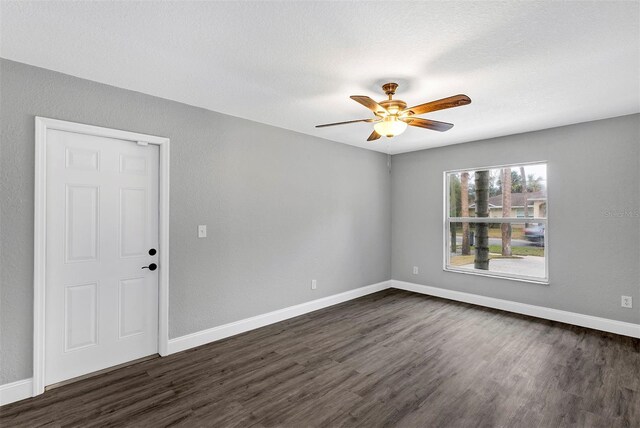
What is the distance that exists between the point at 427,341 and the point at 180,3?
359 cm

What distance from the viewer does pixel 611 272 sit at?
3.53 meters

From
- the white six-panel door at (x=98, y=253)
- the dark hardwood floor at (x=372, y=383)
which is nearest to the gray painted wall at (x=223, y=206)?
the white six-panel door at (x=98, y=253)

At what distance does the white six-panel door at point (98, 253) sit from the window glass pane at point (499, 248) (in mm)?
4332

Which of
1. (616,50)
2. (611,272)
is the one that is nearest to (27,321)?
(616,50)

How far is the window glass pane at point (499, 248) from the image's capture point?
416 centimetres

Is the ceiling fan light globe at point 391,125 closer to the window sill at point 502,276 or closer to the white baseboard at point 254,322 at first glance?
the white baseboard at point 254,322

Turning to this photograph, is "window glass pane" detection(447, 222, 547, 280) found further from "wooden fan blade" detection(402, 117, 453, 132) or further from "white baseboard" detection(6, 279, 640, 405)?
"wooden fan blade" detection(402, 117, 453, 132)

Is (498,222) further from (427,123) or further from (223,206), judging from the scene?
(223,206)

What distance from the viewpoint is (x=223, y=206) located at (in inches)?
134

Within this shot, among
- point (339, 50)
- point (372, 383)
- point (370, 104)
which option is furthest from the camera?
point (372, 383)

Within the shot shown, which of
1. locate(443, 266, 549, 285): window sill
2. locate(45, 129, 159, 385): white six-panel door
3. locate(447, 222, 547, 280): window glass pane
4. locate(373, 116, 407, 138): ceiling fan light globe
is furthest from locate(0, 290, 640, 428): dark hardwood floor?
locate(373, 116, 407, 138): ceiling fan light globe

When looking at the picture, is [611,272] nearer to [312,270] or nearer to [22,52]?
[312,270]

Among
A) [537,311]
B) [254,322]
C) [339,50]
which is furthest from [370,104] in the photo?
[537,311]

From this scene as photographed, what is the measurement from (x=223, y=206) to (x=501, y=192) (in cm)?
390
